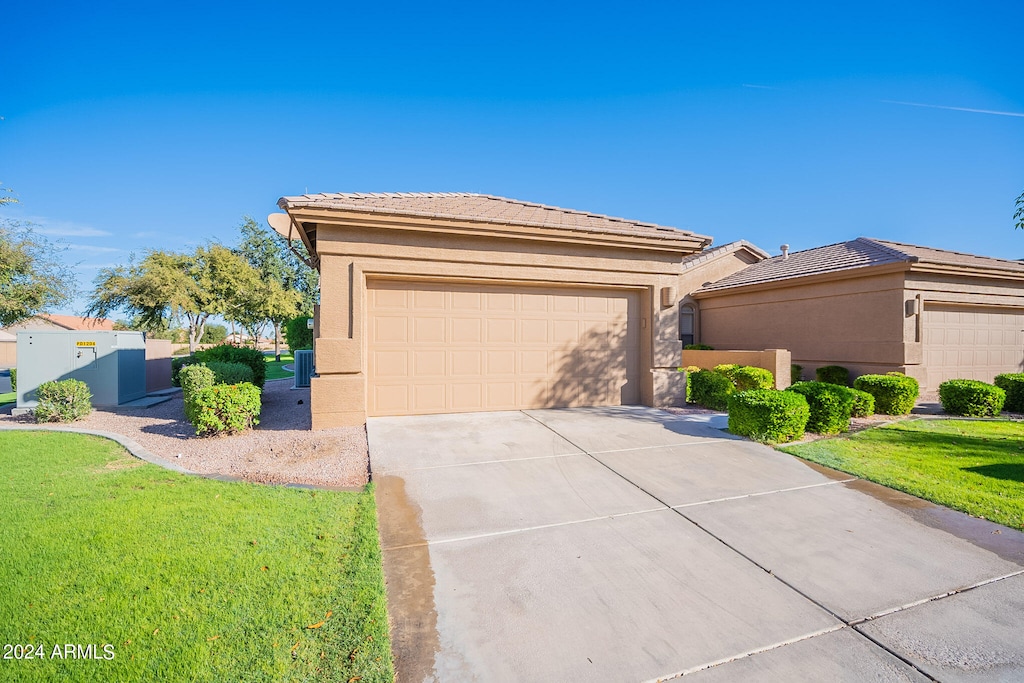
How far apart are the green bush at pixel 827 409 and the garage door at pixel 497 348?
11.9 ft

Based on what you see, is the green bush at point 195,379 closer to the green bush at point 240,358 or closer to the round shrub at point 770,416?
the green bush at point 240,358

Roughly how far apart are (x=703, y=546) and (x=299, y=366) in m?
12.5

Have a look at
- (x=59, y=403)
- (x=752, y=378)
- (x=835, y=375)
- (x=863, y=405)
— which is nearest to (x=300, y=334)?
(x=59, y=403)

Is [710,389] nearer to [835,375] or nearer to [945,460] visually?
[945,460]

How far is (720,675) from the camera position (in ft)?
7.86

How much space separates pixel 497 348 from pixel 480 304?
992mm

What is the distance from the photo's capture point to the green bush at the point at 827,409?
773 cm

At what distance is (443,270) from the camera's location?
887cm

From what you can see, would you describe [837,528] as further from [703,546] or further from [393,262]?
[393,262]

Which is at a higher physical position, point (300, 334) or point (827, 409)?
point (300, 334)

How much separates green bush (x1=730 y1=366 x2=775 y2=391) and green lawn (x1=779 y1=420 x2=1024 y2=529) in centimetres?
265

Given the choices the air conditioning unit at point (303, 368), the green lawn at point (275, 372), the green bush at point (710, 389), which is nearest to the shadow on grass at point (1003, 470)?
the green bush at point (710, 389)

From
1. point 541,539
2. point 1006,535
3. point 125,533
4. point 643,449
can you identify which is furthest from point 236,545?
point 1006,535

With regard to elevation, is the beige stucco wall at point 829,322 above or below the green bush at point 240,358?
above
